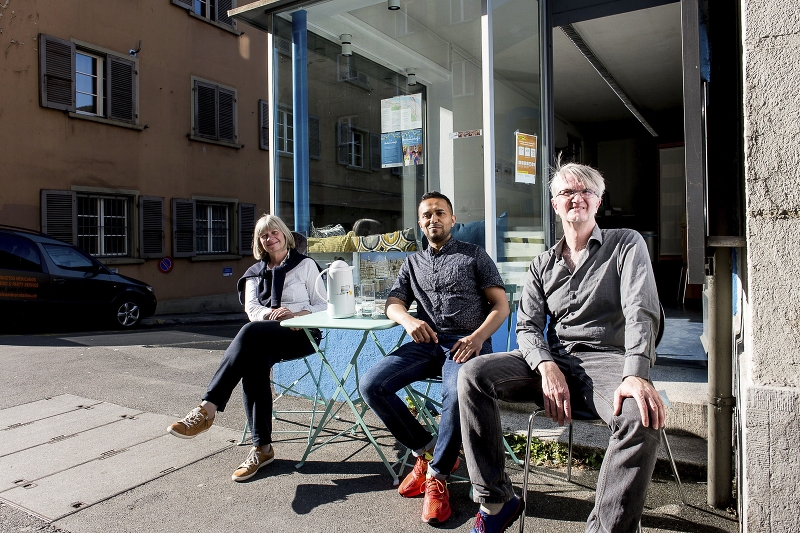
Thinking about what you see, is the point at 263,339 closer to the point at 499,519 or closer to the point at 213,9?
the point at 499,519

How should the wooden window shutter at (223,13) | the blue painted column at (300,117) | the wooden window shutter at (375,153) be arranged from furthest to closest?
the wooden window shutter at (223,13) < the wooden window shutter at (375,153) < the blue painted column at (300,117)

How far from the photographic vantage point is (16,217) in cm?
1212

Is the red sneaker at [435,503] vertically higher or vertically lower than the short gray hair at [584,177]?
lower

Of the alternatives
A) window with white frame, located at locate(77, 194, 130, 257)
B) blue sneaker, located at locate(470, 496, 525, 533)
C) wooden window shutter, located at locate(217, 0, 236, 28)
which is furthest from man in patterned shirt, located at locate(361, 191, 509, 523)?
wooden window shutter, located at locate(217, 0, 236, 28)

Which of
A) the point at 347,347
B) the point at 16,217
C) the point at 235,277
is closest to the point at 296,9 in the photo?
the point at 347,347

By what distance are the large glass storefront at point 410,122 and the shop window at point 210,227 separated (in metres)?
9.80

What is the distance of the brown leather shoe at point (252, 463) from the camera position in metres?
3.39

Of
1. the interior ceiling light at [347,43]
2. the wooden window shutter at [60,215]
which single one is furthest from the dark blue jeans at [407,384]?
the wooden window shutter at [60,215]

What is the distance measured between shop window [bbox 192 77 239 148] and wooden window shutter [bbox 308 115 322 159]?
1036 centimetres

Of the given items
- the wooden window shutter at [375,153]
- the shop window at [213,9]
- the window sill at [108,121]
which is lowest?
the wooden window shutter at [375,153]

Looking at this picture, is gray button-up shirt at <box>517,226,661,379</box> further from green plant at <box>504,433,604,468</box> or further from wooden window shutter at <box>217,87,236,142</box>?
wooden window shutter at <box>217,87,236,142</box>

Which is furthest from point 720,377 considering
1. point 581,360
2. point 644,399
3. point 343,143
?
point 343,143

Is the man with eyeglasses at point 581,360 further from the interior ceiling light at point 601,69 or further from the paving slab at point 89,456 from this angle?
the interior ceiling light at point 601,69

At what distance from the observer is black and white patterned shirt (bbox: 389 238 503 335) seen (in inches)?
131
